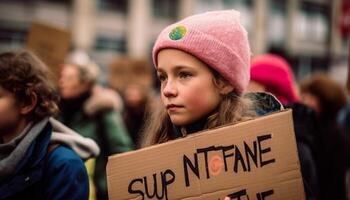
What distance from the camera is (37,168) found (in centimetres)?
204

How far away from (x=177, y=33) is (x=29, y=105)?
2.49 feet

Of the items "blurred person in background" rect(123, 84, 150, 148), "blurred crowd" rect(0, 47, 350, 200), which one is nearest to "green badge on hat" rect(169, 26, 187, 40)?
"blurred crowd" rect(0, 47, 350, 200)

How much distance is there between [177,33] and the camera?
192 centimetres

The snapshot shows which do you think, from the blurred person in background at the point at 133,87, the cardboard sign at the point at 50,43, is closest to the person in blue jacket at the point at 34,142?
the cardboard sign at the point at 50,43

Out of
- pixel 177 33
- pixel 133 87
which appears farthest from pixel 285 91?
pixel 133 87

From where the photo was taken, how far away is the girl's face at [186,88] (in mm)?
1845

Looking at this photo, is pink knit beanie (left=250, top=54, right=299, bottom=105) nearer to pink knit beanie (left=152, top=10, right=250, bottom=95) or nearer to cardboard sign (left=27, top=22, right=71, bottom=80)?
pink knit beanie (left=152, top=10, right=250, bottom=95)

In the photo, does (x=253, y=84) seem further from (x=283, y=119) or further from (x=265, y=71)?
(x=283, y=119)

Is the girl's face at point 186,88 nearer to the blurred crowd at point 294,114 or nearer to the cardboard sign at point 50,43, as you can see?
the blurred crowd at point 294,114

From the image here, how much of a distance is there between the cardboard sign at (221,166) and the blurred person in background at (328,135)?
1.73 metres

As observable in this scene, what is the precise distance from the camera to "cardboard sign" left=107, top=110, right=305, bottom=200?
1.66 metres

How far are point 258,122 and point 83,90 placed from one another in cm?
302

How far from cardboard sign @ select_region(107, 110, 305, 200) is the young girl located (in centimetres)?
15

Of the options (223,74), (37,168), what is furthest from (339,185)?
(37,168)
